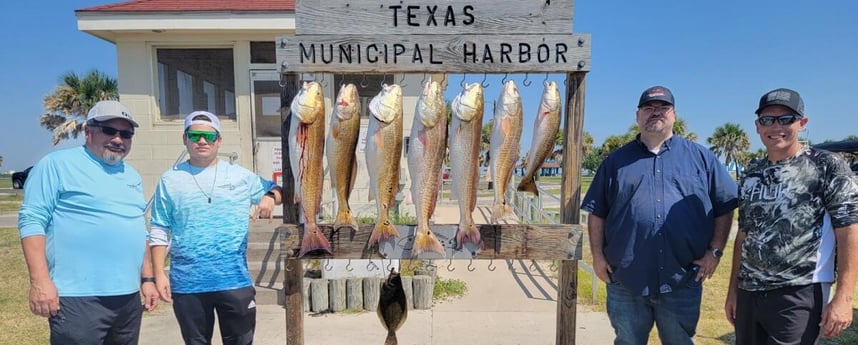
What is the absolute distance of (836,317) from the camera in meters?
2.26

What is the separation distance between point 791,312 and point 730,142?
60.8m

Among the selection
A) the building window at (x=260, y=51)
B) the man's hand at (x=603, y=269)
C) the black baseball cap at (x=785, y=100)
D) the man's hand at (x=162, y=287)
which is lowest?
the man's hand at (x=162, y=287)

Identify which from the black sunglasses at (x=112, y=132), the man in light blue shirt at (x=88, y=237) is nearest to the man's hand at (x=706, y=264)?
the man in light blue shirt at (x=88, y=237)

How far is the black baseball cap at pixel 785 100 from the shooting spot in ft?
7.61

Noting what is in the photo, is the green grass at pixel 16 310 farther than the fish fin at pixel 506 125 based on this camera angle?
Yes

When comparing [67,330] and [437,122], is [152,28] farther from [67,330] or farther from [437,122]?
[437,122]

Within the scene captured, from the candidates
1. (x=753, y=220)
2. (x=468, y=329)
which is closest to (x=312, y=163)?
(x=753, y=220)

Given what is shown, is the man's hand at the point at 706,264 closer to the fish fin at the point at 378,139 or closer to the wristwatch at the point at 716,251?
the wristwatch at the point at 716,251

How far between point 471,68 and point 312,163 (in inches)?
38.4

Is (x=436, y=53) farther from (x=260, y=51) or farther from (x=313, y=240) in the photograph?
(x=260, y=51)

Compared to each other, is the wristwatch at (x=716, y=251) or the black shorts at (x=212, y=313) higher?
the wristwatch at (x=716, y=251)

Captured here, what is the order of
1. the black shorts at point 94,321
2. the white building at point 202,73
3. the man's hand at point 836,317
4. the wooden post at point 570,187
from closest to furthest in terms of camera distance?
1. the man's hand at point 836,317
2. the black shorts at point 94,321
3. the wooden post at point 570,187
4. the white building at point 202,73

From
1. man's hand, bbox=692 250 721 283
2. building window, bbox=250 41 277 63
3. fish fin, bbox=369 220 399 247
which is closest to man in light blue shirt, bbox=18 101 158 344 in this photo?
fish fin, bbox=369 220 399 247

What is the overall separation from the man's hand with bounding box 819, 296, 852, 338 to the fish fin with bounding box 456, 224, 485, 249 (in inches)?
68.6
